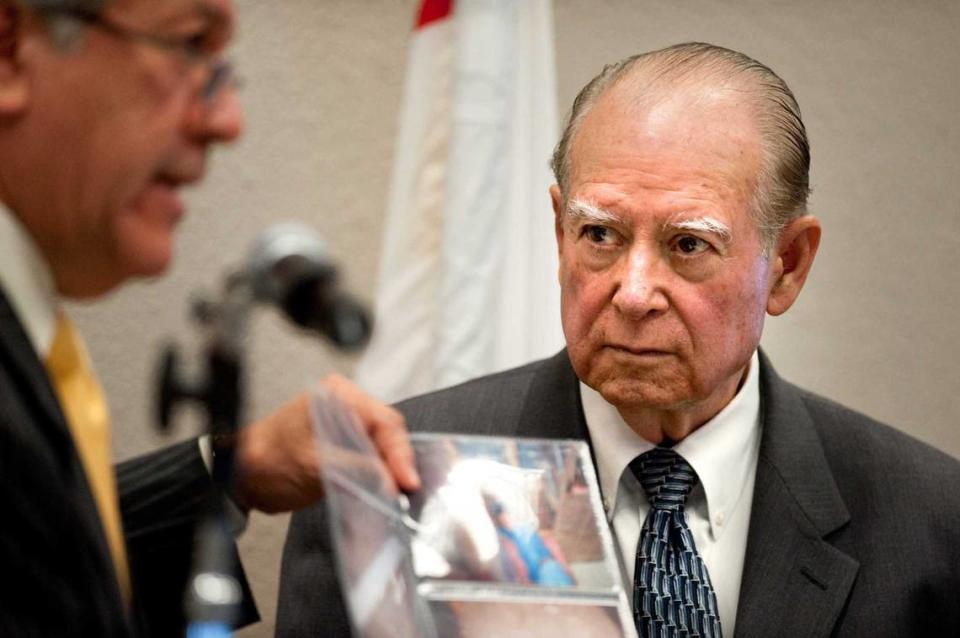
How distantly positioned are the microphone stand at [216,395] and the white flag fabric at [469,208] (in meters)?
1.39

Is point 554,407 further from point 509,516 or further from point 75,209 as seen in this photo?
point 75,209

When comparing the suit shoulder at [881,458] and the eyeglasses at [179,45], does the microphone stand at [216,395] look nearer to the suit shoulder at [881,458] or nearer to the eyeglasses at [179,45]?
the eyeglasses at [179,45]

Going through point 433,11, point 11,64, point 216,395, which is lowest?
point 216,395

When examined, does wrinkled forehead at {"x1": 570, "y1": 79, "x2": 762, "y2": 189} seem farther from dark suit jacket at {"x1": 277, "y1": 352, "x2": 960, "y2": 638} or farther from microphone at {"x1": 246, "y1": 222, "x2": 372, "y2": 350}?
microphone at {"x1": 246, "y1": 222, "x2": 372, "y2": 350}

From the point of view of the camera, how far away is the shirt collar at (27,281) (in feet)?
2.96

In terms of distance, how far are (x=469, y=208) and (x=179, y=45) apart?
1422mm

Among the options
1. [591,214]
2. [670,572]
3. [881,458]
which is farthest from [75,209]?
[881,458]

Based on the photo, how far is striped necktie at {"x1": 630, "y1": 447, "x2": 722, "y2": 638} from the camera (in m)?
1.64

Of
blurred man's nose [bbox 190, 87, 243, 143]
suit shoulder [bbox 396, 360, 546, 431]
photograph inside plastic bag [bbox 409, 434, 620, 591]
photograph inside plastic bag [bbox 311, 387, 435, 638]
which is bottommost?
suit shoulder [bbox 396, 360, 546, 431]

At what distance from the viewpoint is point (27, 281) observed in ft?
Result: 3.05

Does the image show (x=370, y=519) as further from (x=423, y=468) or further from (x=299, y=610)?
(x=299, y=610)

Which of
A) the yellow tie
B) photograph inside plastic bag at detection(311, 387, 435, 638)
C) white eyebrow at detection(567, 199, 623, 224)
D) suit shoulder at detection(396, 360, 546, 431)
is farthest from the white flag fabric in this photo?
the yellow tie

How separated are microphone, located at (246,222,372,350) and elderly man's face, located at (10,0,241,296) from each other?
11 cm

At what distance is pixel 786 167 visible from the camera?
180 cm
